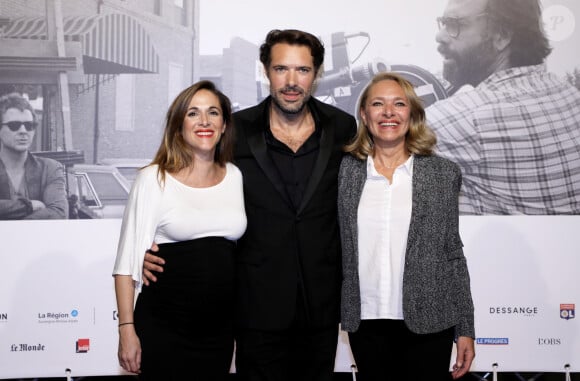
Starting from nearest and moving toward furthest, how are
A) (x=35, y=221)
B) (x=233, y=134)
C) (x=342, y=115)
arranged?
(x=233, y=134) → (x=342, y=115) → (x=35, y=221)

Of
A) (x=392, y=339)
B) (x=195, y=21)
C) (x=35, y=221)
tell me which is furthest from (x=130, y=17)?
(x=392, y=339)

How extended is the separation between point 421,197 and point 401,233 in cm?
13

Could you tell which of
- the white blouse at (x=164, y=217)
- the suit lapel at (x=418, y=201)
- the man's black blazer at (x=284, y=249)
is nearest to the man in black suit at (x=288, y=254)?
the man's black blazer at (x=284, y=249)

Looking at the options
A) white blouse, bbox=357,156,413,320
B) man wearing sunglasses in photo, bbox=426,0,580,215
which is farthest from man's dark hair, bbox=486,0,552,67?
white blouse, bbox=357,156,413,320

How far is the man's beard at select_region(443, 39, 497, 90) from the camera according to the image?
3133mm

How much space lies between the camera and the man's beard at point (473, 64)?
3133 millimetres

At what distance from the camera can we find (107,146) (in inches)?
122

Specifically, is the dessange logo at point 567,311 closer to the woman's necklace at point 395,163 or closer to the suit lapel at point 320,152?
the woman's necklace at point 395,163

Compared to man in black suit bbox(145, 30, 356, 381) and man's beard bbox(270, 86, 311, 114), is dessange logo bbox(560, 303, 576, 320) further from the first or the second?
man's beard bbox(270, 86, 311, 114)

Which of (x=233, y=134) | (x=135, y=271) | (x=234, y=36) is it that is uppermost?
(x=234, y=36)

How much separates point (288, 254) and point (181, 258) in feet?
1.23

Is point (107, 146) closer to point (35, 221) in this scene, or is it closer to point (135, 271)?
point (35, 221)

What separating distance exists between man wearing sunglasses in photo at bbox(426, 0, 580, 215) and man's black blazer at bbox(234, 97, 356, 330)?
128cm

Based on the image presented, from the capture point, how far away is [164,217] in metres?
1.89
